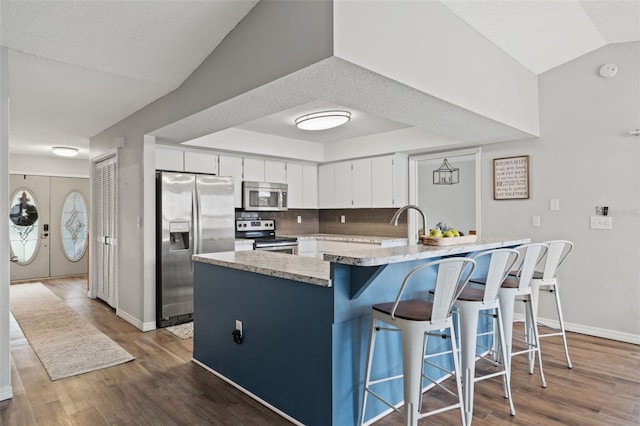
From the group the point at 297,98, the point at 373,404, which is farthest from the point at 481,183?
the point at 373,404

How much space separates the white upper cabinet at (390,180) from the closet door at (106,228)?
3439 mm

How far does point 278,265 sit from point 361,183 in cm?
346

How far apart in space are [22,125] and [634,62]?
6.86m

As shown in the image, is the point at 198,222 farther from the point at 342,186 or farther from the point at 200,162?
the point at 342,186

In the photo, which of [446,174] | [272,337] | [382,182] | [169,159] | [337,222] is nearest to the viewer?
[272,337]

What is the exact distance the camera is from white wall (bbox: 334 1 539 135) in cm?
214

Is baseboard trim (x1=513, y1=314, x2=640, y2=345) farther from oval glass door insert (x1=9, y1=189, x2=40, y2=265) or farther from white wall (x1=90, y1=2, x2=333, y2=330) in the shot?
oval glass door insert (x1=9, y1=189, x2=40, y2=265)

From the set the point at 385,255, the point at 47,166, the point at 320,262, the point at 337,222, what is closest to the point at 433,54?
the point at 385,255

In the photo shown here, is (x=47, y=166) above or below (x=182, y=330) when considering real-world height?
above

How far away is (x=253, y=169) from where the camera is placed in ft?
18.7

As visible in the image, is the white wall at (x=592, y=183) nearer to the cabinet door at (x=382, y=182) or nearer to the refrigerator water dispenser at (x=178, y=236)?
the cabinet door at (x=382, y=182)

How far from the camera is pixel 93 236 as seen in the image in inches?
231

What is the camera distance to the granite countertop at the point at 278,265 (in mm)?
2236

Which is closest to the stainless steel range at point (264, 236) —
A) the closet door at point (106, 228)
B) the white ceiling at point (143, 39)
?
the closet door at point (106, 228)
